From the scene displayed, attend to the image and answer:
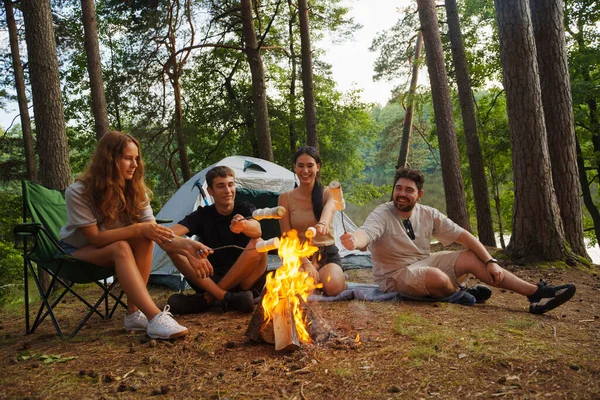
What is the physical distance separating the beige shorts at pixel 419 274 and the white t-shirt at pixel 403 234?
0.17ft

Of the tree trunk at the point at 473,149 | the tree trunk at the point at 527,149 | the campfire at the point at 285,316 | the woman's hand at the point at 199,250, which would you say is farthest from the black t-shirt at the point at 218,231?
the tree trunk at the point at 473,149

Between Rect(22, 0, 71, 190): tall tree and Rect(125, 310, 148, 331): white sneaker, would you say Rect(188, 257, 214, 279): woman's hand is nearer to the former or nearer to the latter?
Rect(125, 310, 148, 331): white sneaker

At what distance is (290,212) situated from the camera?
376cm

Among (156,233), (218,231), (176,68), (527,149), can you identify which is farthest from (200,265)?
(176,68)

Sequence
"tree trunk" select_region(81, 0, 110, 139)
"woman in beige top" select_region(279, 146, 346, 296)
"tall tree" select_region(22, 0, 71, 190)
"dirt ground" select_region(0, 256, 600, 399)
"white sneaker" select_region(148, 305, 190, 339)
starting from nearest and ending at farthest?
"dirt ground" select_region(0, 256, 600, 399)
"white sneaker" select_region(148, 305, 190, 339)
"woman in beige top" select_region(279, 146, 346, 296)
"tall tree" select_region(22, 0, 71, 190)
"tree trunk" select_region(81, 0, 110, 139)

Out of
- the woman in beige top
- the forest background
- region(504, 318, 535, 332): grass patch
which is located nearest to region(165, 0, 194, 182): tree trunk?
the forest background

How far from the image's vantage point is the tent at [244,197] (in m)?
5.56

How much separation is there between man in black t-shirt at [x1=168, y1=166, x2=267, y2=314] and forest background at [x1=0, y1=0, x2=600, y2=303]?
245cm

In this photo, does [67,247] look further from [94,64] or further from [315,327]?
[94,64]

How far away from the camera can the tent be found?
18.2 ft

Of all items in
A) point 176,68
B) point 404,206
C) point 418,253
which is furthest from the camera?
point 176,68

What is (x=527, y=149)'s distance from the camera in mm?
4996

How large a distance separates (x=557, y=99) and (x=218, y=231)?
182 inches

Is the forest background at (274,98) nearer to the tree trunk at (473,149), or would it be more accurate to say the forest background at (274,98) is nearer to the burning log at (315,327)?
the tree trunk at (473,149)
